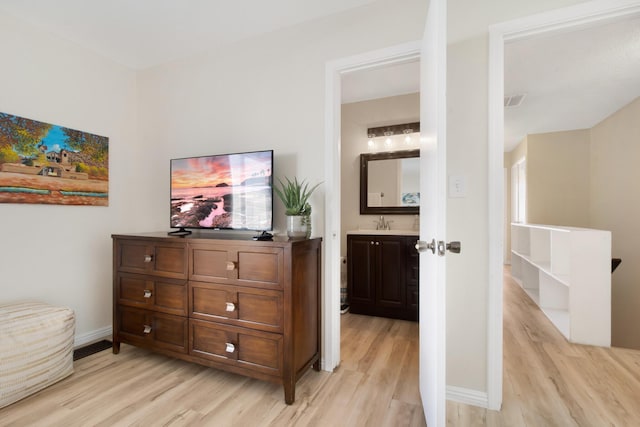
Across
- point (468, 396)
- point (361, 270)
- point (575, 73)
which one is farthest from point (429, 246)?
point (575, 73)

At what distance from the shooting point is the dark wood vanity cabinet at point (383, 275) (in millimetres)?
3023

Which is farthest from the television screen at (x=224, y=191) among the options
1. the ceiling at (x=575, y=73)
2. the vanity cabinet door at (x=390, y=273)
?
the ceiling at (x=575, y=73)

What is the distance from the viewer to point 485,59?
1670 millimetres

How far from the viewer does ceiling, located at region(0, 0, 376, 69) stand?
201 centimetres

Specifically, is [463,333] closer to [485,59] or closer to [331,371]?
[331,371]

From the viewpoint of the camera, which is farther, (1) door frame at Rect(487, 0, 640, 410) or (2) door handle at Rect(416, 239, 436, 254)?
(1) door frame at Rect(487, 0, 640, 410)

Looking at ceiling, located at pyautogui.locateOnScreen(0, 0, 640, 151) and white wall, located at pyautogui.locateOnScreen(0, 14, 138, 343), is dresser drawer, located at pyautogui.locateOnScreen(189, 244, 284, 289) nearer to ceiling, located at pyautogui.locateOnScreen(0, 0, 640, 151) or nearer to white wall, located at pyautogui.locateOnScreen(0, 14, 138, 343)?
white wall, located at pyautogui.locateOnScreen(0, 14, 138, 343)

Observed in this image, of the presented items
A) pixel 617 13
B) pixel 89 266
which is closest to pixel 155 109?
pixel 89 266

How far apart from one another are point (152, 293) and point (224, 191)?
0.89 m

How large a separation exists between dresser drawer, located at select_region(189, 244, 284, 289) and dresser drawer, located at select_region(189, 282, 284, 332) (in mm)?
49

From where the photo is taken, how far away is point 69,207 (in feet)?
7.93

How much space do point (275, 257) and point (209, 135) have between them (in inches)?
56.7

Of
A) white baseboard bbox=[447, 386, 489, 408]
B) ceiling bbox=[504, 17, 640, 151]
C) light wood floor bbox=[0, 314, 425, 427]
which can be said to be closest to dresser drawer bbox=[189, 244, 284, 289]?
light wood floor bbox=[0, 314, 425, 427]

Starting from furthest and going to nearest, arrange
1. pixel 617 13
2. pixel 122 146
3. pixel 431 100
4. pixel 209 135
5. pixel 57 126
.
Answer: pixel 122 146 → pixel 209 135 → pixel 57 126 → pixel 617 13 → pixel 431 100
